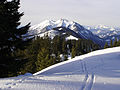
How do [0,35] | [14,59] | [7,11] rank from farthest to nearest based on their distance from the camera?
[14,59] < [7,11] < [0,35]

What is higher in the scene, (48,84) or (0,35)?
(0,35)

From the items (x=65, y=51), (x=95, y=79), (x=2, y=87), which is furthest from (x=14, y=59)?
(x=65, y=51)

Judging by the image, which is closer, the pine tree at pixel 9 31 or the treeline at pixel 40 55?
the pine tree at pixel 9 31

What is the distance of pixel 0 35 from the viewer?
36.0ft

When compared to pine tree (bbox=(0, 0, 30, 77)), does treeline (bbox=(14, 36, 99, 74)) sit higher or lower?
lower

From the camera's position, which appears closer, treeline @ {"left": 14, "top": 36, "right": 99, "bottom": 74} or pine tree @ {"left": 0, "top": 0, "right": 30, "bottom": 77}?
pine tree @ {"left": 0, "top": 0, "right": 30, "bottom": 77}

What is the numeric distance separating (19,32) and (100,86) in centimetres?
890

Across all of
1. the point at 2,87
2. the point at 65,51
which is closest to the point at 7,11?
the point at 2,87

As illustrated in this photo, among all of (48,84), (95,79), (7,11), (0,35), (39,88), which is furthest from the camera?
(7,11)

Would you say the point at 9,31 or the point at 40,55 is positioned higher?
the point at 9,31

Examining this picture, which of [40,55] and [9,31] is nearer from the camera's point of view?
[9,31]

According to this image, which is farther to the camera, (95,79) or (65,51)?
(65,51)

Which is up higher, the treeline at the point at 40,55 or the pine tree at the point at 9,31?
the pine tree at the point at 9,31

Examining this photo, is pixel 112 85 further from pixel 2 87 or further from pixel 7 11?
pixel 7 11
